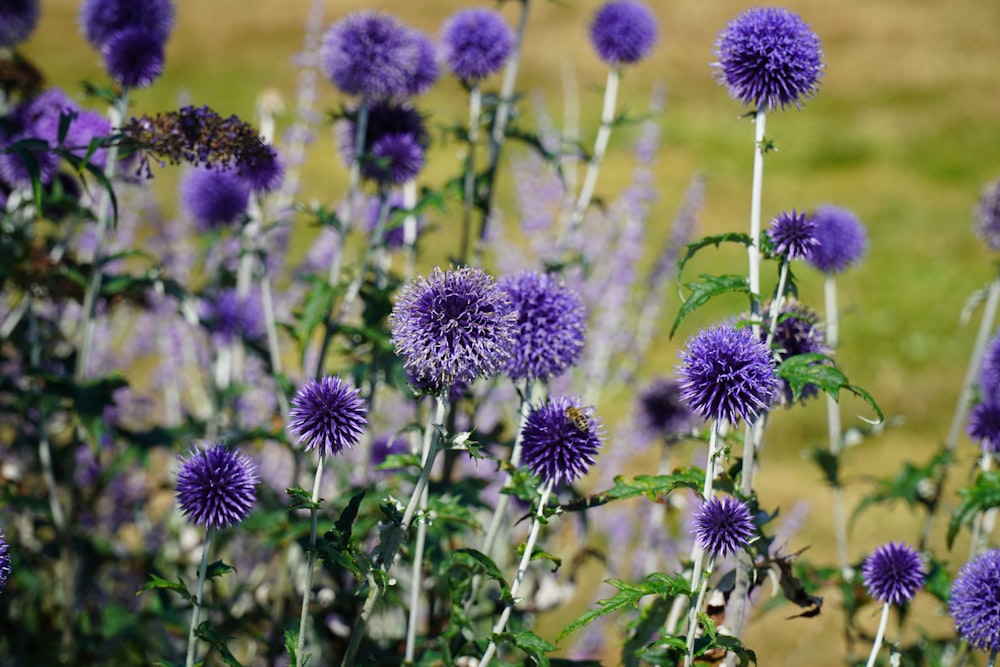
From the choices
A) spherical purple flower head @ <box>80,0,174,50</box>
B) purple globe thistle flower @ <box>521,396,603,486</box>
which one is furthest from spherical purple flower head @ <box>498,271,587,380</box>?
spherical purple flower head @ <box>80,0,174,50</box>

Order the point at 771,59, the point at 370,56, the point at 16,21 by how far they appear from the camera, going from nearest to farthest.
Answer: the point at 771,59 < the point at 370,56 < the point at 16,21

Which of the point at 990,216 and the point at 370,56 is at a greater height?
the point at 990,216

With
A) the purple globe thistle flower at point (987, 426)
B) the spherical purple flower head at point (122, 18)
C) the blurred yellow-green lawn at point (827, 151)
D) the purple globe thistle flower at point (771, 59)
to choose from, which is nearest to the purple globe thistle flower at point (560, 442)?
the purple globe thistle flower at point (771, 59)

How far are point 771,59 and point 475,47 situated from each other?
1.81 m

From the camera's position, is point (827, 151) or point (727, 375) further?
point (827, 151)

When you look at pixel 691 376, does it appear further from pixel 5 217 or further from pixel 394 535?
pixel 5 217

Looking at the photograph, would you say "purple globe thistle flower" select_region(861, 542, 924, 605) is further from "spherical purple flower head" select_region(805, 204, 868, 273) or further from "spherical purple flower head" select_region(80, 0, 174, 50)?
"spherical purple flower head" select_region(80, 0, 174, 50)

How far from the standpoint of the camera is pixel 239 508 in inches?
85.9

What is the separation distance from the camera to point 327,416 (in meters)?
2.12

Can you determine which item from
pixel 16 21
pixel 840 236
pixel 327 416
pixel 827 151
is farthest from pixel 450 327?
pixel 827 151

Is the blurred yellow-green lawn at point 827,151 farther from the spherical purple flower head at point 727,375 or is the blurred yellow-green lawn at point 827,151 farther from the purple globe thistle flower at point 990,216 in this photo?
the purple globe thistle flower at point 990,216

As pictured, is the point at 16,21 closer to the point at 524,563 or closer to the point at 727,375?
the point at 524,563

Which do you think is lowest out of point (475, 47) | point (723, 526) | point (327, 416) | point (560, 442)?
point (723, 526)

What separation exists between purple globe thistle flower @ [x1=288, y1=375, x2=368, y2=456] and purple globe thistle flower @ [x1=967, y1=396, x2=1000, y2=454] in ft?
7.10
